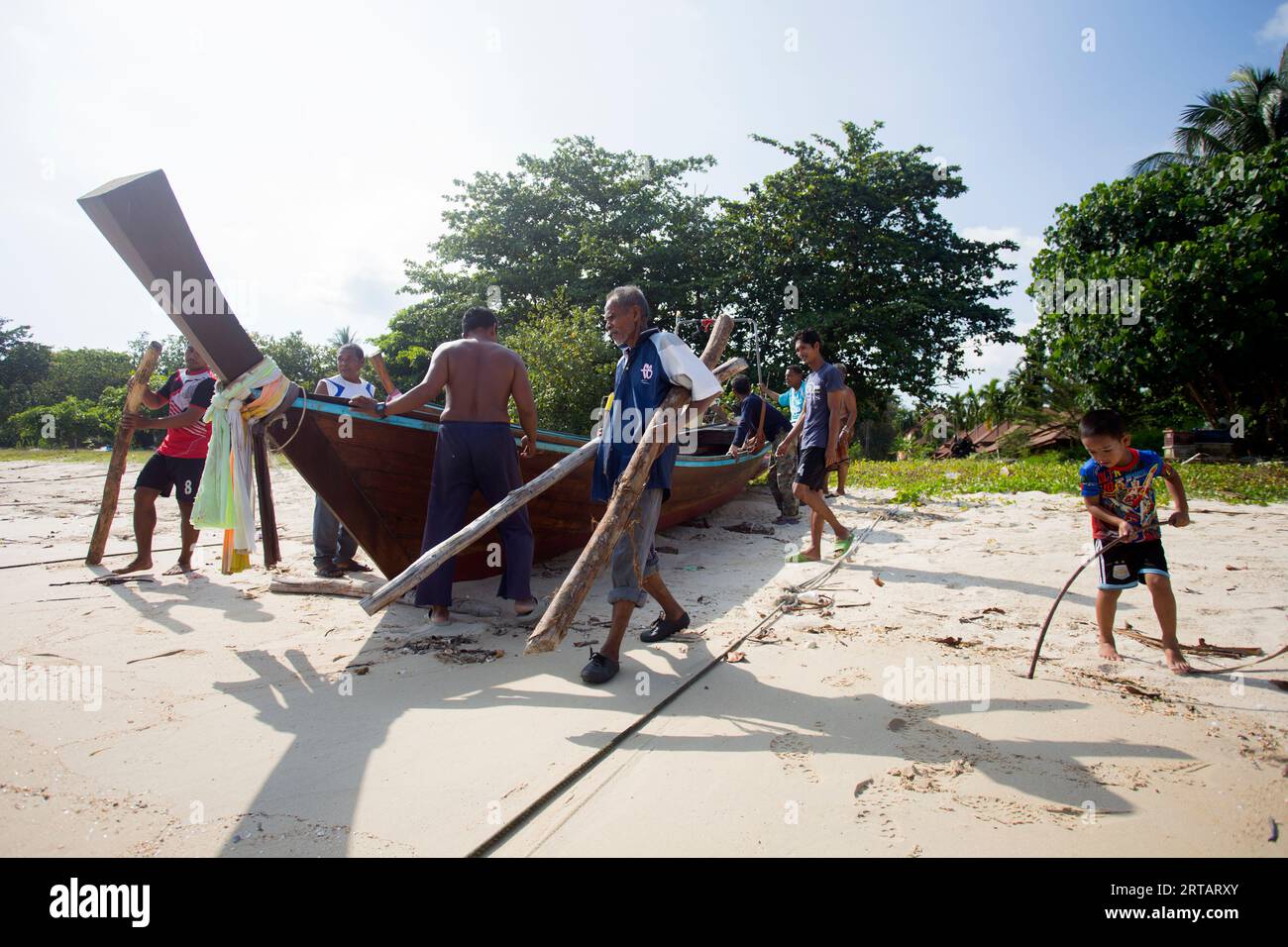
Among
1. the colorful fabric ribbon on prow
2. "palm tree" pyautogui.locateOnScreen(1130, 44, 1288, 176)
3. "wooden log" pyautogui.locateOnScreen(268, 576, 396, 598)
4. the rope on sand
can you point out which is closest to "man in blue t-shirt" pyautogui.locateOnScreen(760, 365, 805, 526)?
the rope on sand

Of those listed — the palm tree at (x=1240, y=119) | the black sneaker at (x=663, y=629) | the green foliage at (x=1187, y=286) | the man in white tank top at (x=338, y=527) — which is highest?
the palm tree at (x=1240, y=119)

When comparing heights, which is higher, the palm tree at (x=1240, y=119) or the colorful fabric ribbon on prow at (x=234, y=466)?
the palm tree at (x=1240, y=119)

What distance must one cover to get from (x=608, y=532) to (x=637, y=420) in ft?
2.15

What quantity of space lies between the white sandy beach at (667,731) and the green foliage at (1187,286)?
36.2ft

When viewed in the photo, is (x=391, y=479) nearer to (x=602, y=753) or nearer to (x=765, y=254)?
(x=602, y=753)

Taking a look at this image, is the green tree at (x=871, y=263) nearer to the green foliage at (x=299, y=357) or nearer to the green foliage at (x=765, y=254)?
the green foliage at (x=765, y=254)

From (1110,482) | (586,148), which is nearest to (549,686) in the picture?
(1110,482)

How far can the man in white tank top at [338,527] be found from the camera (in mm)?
5426

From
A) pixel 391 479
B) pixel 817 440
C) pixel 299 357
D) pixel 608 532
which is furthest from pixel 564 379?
pixel 299 357

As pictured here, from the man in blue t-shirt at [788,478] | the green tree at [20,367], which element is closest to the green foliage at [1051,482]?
the man in blue t-shirt at [788,478]

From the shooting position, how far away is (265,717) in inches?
107

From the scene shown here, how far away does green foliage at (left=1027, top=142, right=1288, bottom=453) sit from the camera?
12.7 metres

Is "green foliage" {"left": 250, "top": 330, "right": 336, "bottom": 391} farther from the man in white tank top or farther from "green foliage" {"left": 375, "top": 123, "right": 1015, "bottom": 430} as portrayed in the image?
the man in white tank top

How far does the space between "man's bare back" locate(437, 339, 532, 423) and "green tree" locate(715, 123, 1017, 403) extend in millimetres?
16324
